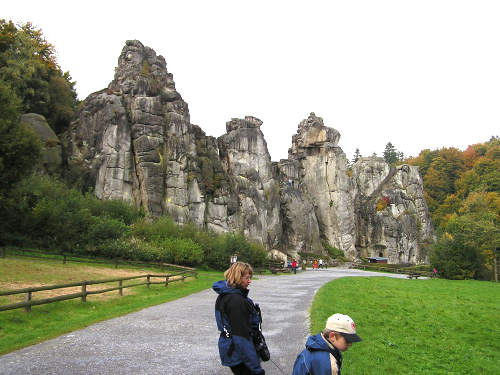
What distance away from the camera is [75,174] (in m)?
49.7

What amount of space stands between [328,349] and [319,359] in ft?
0.46

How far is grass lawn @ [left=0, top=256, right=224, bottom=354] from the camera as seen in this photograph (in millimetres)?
11188

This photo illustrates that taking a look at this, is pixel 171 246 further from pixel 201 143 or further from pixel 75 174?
pixel 201 143

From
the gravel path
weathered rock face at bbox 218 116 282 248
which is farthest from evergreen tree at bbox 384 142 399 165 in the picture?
the gravel path

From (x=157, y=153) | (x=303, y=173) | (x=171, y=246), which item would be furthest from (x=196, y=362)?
(x=303, y=173)

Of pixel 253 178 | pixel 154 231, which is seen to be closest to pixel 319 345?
pixel 154 231

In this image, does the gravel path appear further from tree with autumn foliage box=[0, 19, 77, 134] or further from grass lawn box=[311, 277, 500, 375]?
tree with autumn foliage box=[0, 19, 77, 134]

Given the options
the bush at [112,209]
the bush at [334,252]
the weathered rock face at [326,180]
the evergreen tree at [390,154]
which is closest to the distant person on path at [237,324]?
the bush at [112,209]

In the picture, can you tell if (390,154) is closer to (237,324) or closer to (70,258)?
(70,258)

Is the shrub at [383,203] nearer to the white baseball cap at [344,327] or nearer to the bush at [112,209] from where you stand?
the bush at [112,209]

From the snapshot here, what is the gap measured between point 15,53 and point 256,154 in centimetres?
3832

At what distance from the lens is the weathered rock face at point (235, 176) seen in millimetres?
51750

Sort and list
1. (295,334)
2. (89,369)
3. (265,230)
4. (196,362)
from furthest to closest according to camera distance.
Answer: (265,230) → (295,334) → (196,362) → (89,369)

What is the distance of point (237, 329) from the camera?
476 cm
